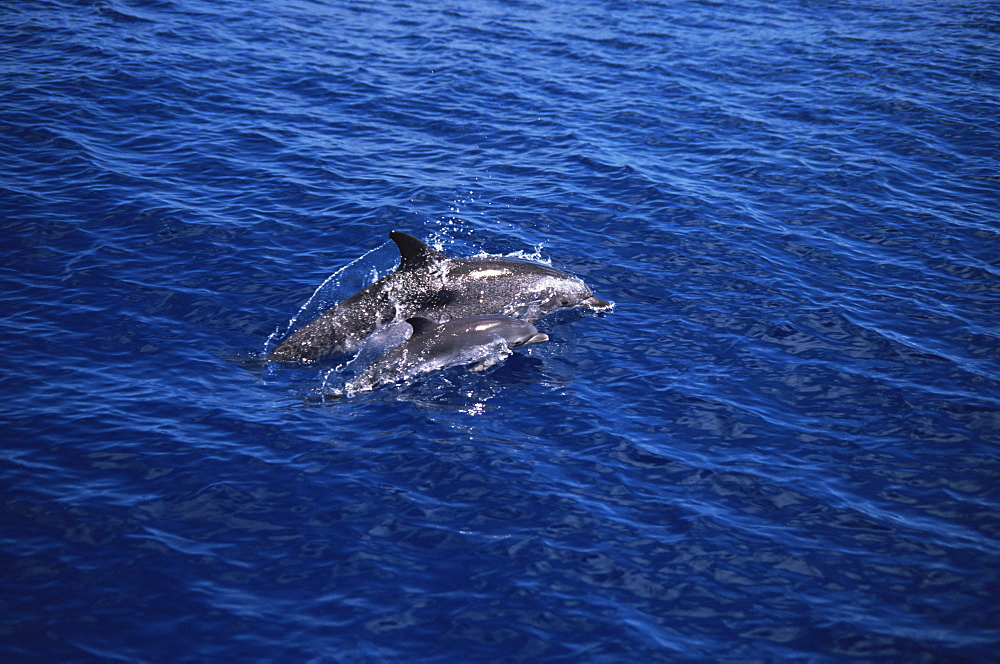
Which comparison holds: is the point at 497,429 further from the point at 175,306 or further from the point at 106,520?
the point at 175,306

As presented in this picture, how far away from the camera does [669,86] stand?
25578 mm

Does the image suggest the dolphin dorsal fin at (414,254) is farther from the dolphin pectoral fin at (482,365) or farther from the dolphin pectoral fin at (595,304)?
the dolphin pectoral fin at (595,304)

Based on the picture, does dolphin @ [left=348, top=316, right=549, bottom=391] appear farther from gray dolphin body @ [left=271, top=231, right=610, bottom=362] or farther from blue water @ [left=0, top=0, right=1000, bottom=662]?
gray dolphin body @ [left=271, top=231, right=610, bottom=362]

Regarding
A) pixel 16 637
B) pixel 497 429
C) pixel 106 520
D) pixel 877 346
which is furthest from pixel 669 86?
pixel 16 637

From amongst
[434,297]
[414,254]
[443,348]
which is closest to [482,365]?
[443,348]

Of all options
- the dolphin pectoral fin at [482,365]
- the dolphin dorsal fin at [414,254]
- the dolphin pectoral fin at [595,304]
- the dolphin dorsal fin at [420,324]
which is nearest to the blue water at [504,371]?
the dolphin pectoral fin at [482,365]

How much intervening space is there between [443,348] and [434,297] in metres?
1.66

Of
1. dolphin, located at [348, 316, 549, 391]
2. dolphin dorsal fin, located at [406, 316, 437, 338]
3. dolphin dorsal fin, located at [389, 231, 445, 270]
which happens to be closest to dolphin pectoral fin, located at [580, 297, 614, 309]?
dolphin, located at [348, 316, 549, 391]

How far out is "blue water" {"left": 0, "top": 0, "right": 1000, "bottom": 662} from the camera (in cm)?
916

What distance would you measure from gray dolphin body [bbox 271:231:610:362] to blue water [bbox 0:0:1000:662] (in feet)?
1.88

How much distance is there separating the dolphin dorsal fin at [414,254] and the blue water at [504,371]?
173 cm

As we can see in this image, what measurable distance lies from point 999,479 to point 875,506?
2032 millimetres

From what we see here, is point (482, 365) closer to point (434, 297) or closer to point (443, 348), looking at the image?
point (443, 348)

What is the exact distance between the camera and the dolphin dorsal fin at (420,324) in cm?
1312
